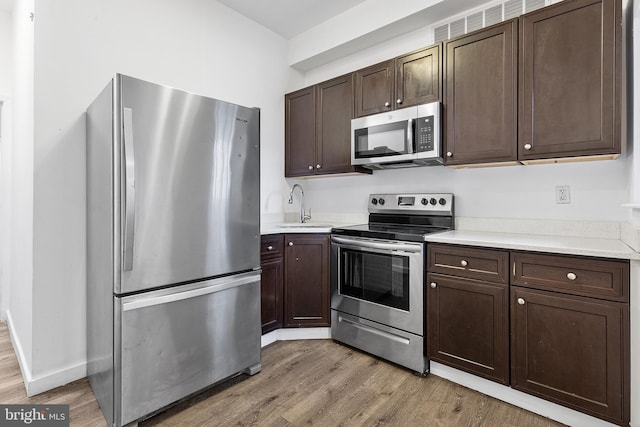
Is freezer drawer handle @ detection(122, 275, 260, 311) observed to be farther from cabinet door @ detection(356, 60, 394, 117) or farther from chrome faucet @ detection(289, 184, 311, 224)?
cabinet door @ detection(356, 60, 394, 117)

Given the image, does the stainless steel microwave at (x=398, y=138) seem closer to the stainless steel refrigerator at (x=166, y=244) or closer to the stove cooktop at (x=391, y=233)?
the stove cooktop at (x=391, y=233)

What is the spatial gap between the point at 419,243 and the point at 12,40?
3805 millimetres

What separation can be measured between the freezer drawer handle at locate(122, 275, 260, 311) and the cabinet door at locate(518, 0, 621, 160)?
6.33 feet

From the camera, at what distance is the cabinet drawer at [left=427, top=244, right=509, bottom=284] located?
1.86 metres

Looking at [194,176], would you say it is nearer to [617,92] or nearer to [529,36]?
[529,36]

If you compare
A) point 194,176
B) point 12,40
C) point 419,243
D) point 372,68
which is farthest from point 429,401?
point 12,40

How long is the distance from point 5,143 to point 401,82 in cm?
357

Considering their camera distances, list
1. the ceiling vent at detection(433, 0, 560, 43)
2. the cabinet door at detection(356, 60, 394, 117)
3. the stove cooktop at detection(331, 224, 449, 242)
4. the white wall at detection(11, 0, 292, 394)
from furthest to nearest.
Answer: the cabinet door at detection(356, 60, 394, 117)
the ceiling vent at detection(433, 0, 560, 43)
the stove cooktop at detection(331, 224, 449, 242)
the white wall at detection(11, 0, 292, 394)

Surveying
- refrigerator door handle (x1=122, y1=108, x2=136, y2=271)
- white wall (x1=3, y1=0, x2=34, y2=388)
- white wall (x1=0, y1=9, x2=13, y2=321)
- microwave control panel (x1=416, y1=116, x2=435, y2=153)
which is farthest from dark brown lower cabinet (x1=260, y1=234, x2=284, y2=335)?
white wall (x1=0, y1=9, x2=13, y2=321)

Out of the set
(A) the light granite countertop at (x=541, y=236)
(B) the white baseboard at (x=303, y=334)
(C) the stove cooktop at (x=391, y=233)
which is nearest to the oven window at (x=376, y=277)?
(C) the stove cooktop at (x=391, y=233)

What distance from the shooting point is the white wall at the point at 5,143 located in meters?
2.94

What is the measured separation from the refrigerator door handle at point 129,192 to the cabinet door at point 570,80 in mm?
2223

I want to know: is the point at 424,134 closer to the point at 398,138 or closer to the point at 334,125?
the point at 398,138

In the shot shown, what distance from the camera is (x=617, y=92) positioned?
68.3 inches
